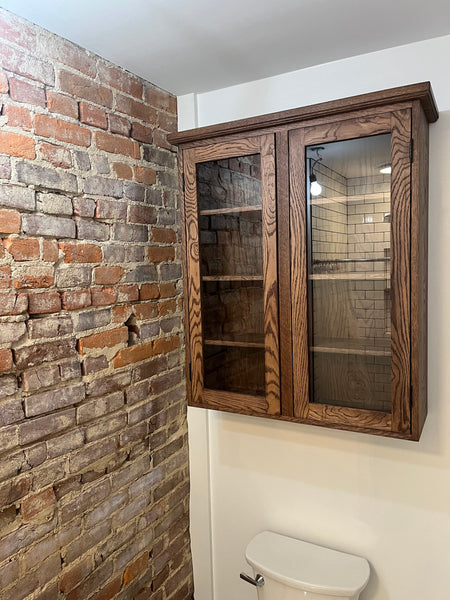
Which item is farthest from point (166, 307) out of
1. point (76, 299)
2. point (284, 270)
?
point (284, 270)

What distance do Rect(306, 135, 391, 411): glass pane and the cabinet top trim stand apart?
0.09 m

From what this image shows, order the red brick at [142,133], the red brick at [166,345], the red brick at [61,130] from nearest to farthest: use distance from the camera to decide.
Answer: the red brick at [61,130] → the red brick at [142,133] → the red brick at [166,345]

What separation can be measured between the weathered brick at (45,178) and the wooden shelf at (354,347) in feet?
2.92

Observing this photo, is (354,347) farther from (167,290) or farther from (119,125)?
(119,125)

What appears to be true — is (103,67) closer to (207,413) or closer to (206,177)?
(206,177)

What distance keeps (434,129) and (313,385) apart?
89 centimetres

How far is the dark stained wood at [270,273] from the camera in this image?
145cm

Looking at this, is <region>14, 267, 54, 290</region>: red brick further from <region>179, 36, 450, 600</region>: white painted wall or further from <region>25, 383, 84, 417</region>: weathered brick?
<region>179, 36, 450, 600</region>: white painted wall

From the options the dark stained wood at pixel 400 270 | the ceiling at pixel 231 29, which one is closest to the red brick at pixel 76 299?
the ceiling at pixel 231 29

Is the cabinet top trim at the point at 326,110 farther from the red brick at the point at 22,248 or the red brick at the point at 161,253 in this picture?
the red brick at the point at 22,248

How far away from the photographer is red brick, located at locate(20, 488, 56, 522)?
4.20ft

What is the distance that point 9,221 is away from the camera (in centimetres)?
123

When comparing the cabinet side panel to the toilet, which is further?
the toilet

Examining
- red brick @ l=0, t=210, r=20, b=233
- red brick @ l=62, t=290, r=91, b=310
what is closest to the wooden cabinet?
red brick @ l=62, t=290, r=91, b=310
